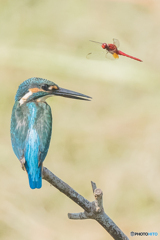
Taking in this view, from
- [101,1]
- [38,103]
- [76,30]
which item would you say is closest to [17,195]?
[38,103]

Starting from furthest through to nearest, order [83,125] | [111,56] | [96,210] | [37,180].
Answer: [111,56] < [83,125] < [37,180] < [96,210]

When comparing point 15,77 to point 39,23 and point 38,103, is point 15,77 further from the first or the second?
point 38,103

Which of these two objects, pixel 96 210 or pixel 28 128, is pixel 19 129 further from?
pixel 96 210

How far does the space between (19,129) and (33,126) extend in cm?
7

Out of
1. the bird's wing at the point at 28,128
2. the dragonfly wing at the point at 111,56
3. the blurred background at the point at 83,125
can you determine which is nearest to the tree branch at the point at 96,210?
the bird's wing at the point at 28,128

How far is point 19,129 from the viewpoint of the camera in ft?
6.90

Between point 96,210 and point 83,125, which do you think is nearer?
point 96,210

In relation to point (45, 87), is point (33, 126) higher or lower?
lower

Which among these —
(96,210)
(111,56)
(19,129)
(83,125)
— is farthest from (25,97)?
Result: (111,56)

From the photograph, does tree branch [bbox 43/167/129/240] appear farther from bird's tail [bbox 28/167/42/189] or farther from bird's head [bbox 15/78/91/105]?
bird's head [bbox 15/78/91/105]

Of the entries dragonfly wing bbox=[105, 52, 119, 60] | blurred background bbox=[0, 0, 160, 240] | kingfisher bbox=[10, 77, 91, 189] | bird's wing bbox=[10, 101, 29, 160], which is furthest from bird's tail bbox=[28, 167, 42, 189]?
dragonfly wing bbox=[105, 52, 119, 60]

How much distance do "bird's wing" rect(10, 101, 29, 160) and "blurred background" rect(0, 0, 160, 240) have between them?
3.71ft

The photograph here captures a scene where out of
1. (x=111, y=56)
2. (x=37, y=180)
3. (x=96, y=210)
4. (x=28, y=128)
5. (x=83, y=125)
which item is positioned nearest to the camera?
(x=96, y=210)


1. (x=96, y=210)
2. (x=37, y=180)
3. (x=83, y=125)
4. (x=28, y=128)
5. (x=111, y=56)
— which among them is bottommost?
(x=96, y=210)
